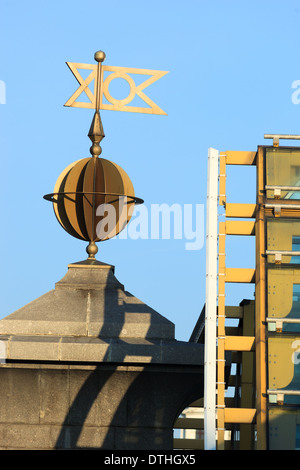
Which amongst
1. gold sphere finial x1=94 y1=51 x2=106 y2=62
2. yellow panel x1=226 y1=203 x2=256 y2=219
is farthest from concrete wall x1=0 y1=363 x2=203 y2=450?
gold sphere finial x1=94 y1=51 x2=106 y2=62

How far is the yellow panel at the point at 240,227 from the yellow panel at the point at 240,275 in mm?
766

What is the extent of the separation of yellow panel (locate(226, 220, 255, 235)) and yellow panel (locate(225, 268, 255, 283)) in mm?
766

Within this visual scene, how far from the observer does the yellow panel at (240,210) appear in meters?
21.2

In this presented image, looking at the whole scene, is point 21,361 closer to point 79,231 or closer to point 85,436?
point 85,436

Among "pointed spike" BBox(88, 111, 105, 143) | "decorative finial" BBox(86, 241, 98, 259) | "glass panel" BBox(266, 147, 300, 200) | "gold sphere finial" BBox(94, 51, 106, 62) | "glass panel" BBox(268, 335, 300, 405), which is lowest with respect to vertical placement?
"glass panel" BBox(268, 335, 300, 405)

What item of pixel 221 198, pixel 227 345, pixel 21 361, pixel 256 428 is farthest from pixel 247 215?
pixel 21 361

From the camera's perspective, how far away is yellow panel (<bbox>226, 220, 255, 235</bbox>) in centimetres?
2112

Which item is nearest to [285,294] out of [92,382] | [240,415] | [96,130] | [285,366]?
[285,366]

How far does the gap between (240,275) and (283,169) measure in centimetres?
236

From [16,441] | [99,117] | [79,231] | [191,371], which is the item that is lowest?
[16,441]

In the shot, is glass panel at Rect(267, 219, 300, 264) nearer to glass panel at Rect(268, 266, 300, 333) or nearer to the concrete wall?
glass panel at Rect(268, 266, 300, 333)

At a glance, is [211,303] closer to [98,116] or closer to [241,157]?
[241,157]

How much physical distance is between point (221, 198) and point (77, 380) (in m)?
4.89
